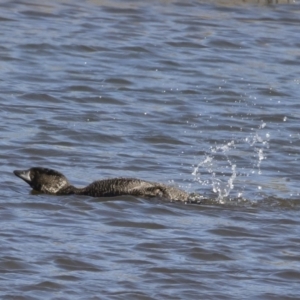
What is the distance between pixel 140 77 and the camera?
15047mm

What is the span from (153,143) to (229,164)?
0.91m

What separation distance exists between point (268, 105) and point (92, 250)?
641 cm

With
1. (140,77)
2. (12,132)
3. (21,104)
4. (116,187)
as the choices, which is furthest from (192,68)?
(116,187)

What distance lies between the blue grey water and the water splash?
3 cm

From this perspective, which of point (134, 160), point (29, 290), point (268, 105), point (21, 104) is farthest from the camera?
point (268, 105)

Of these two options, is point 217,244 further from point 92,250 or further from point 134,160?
point 134,160

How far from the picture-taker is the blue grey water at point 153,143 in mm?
7547

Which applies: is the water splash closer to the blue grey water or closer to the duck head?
the blue grey water

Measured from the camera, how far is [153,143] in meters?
11.7

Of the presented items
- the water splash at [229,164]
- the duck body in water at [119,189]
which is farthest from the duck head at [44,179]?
the water splash at [229,164]

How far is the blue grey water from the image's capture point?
7547mm

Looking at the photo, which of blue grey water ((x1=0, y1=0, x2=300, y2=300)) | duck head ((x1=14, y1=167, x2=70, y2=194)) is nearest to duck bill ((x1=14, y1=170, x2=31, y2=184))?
duck head ((x1=14, y1=167, x2=70, y2=194))

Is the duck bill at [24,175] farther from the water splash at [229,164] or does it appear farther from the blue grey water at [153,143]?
the water splash at [229,164]

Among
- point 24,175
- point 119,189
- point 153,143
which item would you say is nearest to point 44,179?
point 24,175
